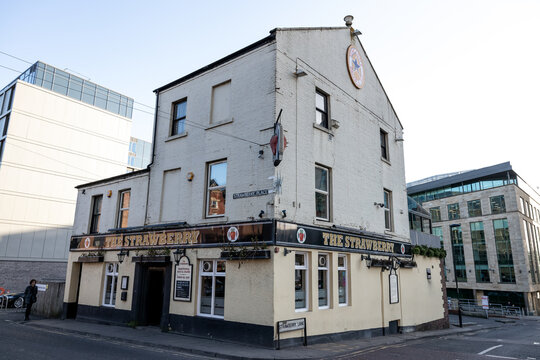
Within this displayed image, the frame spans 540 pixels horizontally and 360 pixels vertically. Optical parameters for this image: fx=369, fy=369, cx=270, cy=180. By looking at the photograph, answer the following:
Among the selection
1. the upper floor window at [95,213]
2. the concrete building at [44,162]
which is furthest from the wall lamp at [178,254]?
the concrete building at [44,162]

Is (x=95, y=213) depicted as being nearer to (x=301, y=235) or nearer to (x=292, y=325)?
(x=301, y=235)

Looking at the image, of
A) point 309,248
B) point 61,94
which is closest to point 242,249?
point 309,248

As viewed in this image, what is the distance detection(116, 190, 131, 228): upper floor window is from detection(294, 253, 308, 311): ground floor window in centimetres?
917

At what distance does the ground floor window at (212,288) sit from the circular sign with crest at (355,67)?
10.5 metres

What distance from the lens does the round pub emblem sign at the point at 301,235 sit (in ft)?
40.1

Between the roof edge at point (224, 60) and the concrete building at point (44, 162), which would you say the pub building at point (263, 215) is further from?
the concrete building at point (44, 162)

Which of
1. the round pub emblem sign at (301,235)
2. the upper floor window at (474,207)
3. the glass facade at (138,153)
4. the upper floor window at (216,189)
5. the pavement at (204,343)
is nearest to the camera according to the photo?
the pavement at (204,343)

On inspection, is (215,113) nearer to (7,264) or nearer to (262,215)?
(262,215)

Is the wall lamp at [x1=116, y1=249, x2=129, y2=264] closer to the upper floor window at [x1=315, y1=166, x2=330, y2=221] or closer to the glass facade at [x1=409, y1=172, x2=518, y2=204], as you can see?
the upper floor window at [x1=315, y1=166, x2=330, y2=221]

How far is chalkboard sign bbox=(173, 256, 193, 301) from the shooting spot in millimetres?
13391

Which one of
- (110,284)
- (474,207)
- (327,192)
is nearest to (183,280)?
(110,284)

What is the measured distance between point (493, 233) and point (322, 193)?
4955cm

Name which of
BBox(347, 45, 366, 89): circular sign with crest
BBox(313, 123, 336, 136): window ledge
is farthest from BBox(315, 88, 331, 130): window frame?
BBox(347, 45, 366, 89): circular sign with crest

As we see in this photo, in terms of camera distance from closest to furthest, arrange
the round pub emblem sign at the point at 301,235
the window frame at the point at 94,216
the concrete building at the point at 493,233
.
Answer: the round pub emblem sign at the point at 301,235, the window frame at the point at 94,216, the concrete building at the point at 493,233
